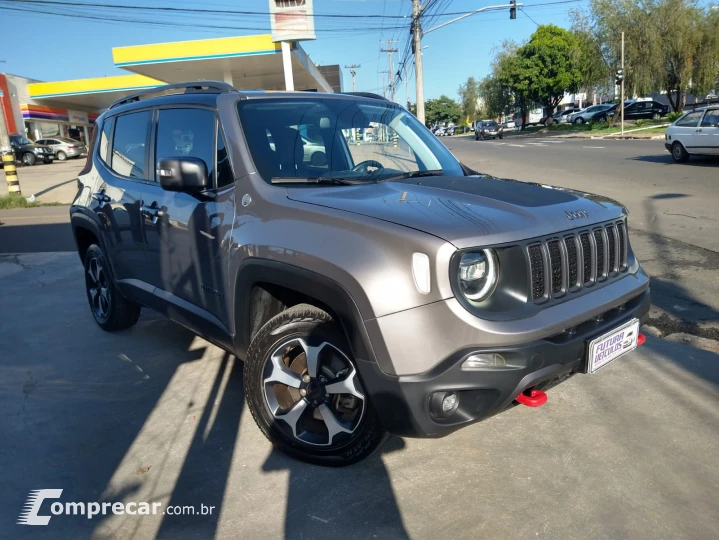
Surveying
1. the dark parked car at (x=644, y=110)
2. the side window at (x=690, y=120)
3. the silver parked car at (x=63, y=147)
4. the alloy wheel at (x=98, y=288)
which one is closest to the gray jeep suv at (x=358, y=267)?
the alloy wheel at (x=98, y=288)

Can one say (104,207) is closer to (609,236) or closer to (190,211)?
(190,211)

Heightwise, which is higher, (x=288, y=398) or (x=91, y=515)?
(x=288, y=398)

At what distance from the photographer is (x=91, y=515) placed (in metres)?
2.77

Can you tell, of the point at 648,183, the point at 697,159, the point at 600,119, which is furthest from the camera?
the point at 600,119

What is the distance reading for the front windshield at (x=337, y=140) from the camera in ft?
11.0

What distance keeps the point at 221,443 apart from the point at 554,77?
183 feet

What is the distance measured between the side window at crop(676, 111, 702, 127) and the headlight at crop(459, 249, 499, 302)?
1662 cm

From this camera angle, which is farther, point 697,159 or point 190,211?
point 697,159

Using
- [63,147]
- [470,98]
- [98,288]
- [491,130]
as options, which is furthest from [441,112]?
[98,288]

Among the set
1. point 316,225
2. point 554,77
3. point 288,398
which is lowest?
point 288,398

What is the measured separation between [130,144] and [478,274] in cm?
309

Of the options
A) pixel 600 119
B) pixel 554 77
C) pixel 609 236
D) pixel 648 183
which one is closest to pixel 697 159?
pixel 648 183

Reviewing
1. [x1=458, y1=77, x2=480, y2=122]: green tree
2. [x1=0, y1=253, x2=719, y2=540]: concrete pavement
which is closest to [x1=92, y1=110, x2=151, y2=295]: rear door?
[x1=0, y1=253, x2=719, y2=540]: concrete pavement

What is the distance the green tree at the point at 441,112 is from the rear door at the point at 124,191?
11960 centimetres
